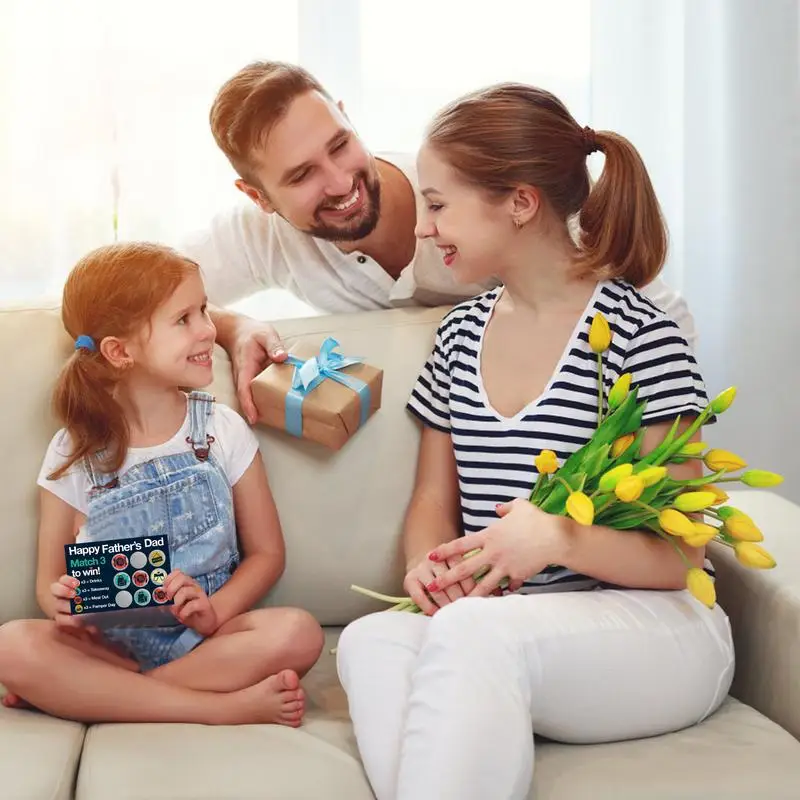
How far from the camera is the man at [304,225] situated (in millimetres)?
1963

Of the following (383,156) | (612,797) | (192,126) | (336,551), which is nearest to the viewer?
(612,797)

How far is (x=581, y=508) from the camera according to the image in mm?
1400

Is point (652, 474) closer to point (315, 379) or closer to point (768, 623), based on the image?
point (768, 623)

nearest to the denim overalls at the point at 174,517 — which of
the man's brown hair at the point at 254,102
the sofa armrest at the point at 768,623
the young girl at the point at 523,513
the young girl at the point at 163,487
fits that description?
the young girl at the point at 163,487

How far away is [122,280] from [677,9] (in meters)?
1.48

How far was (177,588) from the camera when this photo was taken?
5.42 feet

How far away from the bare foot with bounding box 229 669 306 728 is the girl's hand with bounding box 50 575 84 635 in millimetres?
250

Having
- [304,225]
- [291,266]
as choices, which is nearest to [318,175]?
[304,225]

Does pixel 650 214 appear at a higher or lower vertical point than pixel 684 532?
higher

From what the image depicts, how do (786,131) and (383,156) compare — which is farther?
(786,131)

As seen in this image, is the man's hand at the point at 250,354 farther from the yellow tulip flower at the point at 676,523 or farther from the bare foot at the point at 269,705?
the yellow tulip flower at the point at 676,523

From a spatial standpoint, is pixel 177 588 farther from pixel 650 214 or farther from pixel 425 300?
pixel 650 214

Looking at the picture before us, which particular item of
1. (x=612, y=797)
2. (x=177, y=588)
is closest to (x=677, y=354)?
(x=612, y=797)

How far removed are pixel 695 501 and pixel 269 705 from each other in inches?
24.9
